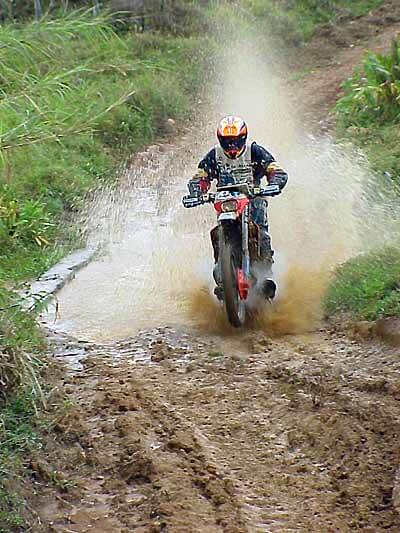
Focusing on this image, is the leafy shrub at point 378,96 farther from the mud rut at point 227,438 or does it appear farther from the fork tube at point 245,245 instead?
the mud rut at point 227,438

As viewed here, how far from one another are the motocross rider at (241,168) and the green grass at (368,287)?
0.64m

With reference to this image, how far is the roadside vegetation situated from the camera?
725cm

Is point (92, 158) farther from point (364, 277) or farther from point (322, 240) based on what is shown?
point (364, 277)

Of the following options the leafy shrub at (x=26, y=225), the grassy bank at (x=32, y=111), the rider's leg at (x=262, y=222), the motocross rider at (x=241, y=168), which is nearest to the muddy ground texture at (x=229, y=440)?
the grassy bank at (x=32, y=111)

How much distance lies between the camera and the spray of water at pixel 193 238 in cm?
784

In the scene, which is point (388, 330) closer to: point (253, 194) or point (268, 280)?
point (268, 280)

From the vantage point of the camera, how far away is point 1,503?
14.7 ft

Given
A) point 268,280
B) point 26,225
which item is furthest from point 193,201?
point 26,225

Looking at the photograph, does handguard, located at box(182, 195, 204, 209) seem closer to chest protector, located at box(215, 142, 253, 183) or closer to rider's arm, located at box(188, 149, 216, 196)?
rider's arm, located at box(188, 149, 216, 196)

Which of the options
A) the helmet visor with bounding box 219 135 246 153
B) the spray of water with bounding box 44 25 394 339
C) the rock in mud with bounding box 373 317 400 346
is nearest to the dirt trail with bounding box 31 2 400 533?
the rock in mud with bounding box 373 317 400 346

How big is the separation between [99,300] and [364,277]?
2.60m

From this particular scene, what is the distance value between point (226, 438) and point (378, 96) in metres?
8.30

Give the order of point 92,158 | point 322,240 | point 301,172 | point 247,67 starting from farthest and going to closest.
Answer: point 247,67, point 92,158, point 301,172, point 322,240

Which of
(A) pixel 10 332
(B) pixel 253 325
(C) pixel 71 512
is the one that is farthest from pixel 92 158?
(C) pixel 71 512
